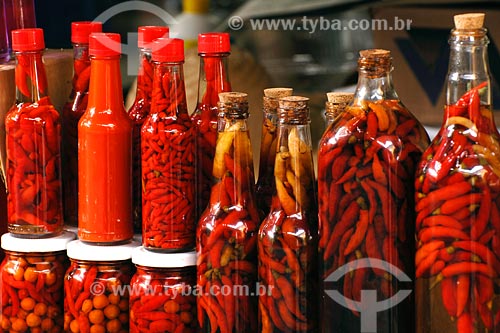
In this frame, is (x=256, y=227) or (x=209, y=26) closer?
(x=256, y=227)

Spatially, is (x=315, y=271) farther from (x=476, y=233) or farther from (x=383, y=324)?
(x=476, y=233)

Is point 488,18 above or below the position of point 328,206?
above

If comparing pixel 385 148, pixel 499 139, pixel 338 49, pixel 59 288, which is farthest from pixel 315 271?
pixel 338 49

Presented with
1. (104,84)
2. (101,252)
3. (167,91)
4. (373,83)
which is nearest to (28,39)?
(104,84)

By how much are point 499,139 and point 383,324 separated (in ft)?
1.00

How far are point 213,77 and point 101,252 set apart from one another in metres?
0.34

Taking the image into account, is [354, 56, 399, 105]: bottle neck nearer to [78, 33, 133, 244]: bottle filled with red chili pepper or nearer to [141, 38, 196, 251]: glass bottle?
[141, 38, 196, 251]: glass bottle

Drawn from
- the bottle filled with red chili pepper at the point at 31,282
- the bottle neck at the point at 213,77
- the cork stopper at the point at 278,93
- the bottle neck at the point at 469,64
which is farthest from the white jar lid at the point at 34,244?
the bottle neck at the point at 469,64

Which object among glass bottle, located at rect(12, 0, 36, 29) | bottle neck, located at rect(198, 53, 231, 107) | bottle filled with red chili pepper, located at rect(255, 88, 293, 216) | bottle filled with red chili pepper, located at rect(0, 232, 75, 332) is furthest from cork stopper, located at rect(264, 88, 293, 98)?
glass bottle, located at rect(12, 0, 36, 29)

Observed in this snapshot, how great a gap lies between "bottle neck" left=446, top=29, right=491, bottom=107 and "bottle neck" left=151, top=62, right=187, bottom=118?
436 mm

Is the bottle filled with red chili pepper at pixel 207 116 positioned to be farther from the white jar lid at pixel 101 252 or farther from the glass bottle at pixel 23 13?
the glass bottle at pixel 23 13

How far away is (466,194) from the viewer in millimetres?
1140

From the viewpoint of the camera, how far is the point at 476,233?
45.0 inches

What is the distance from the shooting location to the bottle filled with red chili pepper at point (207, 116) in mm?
1397
